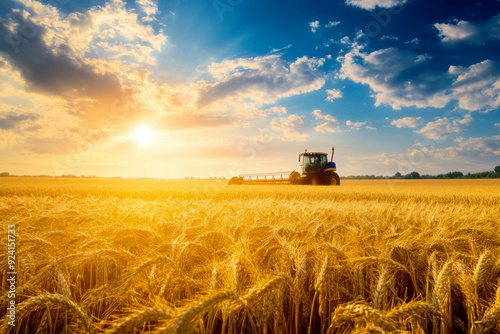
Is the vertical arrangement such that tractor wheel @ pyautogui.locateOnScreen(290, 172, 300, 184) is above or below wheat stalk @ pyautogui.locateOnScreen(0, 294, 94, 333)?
above

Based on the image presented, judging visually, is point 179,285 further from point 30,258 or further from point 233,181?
point 233,181

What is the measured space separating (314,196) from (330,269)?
9192 millimetres

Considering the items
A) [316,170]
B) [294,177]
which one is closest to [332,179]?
[316,170]

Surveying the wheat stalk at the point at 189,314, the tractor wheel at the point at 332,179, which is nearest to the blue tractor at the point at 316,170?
the tractor wheel at the point at 332,179

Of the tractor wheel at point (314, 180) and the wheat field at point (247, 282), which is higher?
the tractor wheel at point (314, 180)

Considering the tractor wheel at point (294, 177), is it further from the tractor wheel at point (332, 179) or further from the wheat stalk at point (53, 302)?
the wheat stalk at point (53, 302)

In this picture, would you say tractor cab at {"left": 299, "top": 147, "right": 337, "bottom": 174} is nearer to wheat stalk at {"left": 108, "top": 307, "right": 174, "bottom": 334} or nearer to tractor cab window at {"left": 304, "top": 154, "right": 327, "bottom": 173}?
tractor cab window at {"left": 304, "top": 154, "right": 327, "bottom": 173}

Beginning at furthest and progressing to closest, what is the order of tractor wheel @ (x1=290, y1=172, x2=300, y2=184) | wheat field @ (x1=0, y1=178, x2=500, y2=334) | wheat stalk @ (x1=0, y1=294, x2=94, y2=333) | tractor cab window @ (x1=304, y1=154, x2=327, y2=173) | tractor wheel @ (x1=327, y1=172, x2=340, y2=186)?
tractor wheel @ (x1=290, y1=172, x2=300, y2=184)
tractor cab window @ (x1=304, y1=154, x2=327, y2=173)
tractor wheel @ (x1=327, y1=172, x2=340, y2=186)
wheat field @ (x1=0, y1=178, x2=500, y2=334)
wheat stalk @ (x1=0, y1=294, x2=94, y2=333)

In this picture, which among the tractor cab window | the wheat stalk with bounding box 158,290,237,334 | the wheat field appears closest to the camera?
the wheat stalk with bounding box 158,290,237,334

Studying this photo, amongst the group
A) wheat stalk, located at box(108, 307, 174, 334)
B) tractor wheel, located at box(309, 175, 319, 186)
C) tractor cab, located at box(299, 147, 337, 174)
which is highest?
tractor cab, located at box(299, 147, 337, 174)

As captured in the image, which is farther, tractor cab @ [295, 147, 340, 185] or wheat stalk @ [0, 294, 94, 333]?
tractor cab @ [295, 147, 340, 185]

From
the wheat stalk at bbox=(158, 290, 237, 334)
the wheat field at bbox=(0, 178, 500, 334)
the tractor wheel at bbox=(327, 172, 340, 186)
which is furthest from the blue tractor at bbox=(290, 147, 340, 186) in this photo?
the wheat stalk at bbox=(158, 290, 237, 334)

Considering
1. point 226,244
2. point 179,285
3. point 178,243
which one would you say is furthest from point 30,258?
point 226,244

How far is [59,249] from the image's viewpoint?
2.45 m
